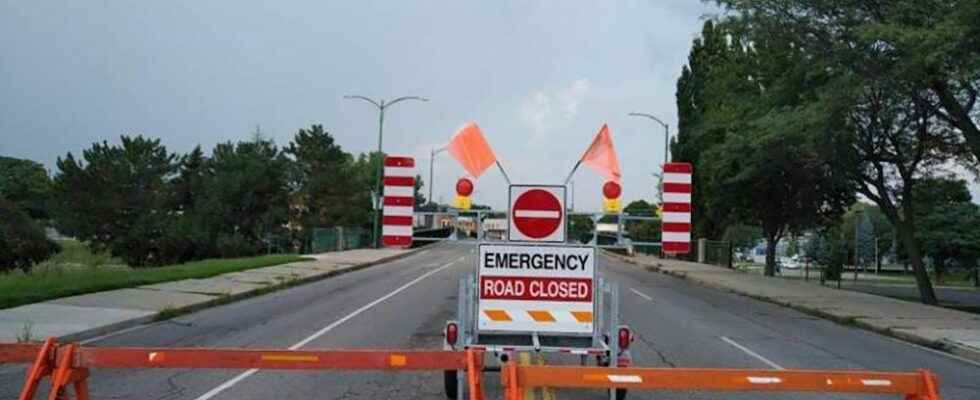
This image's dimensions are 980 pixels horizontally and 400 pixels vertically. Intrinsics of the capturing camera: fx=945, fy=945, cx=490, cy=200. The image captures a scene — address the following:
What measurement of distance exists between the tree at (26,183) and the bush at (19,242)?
146ft

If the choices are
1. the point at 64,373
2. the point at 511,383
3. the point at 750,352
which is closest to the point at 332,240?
the point at 750,352

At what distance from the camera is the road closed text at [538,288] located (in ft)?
29.6

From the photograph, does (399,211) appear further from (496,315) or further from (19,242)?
(19,242)

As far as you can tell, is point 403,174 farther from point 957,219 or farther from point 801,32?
point 957,219

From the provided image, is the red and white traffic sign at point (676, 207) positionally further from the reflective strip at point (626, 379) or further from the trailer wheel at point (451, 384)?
the reflective strip at point (626, 379)

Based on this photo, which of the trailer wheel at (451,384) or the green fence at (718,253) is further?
the green fence at (718,253)

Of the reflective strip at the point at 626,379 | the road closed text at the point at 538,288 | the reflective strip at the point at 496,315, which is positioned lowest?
the reflective strip at the point at 626,379

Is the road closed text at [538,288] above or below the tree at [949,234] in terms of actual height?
below

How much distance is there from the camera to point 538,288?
29.6ft

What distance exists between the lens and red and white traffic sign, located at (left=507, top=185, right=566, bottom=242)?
9078 mm

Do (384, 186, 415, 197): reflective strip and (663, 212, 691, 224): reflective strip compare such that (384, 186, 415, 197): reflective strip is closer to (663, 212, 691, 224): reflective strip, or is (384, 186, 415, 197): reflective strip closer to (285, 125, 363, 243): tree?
(663, 212, 691, 224): reflective strip

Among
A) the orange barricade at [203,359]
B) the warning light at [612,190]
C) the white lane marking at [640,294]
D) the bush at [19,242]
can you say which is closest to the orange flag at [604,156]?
the warning light at [612,190]

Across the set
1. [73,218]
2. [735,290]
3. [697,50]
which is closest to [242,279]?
[735,290]

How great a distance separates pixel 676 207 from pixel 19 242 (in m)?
52.5
